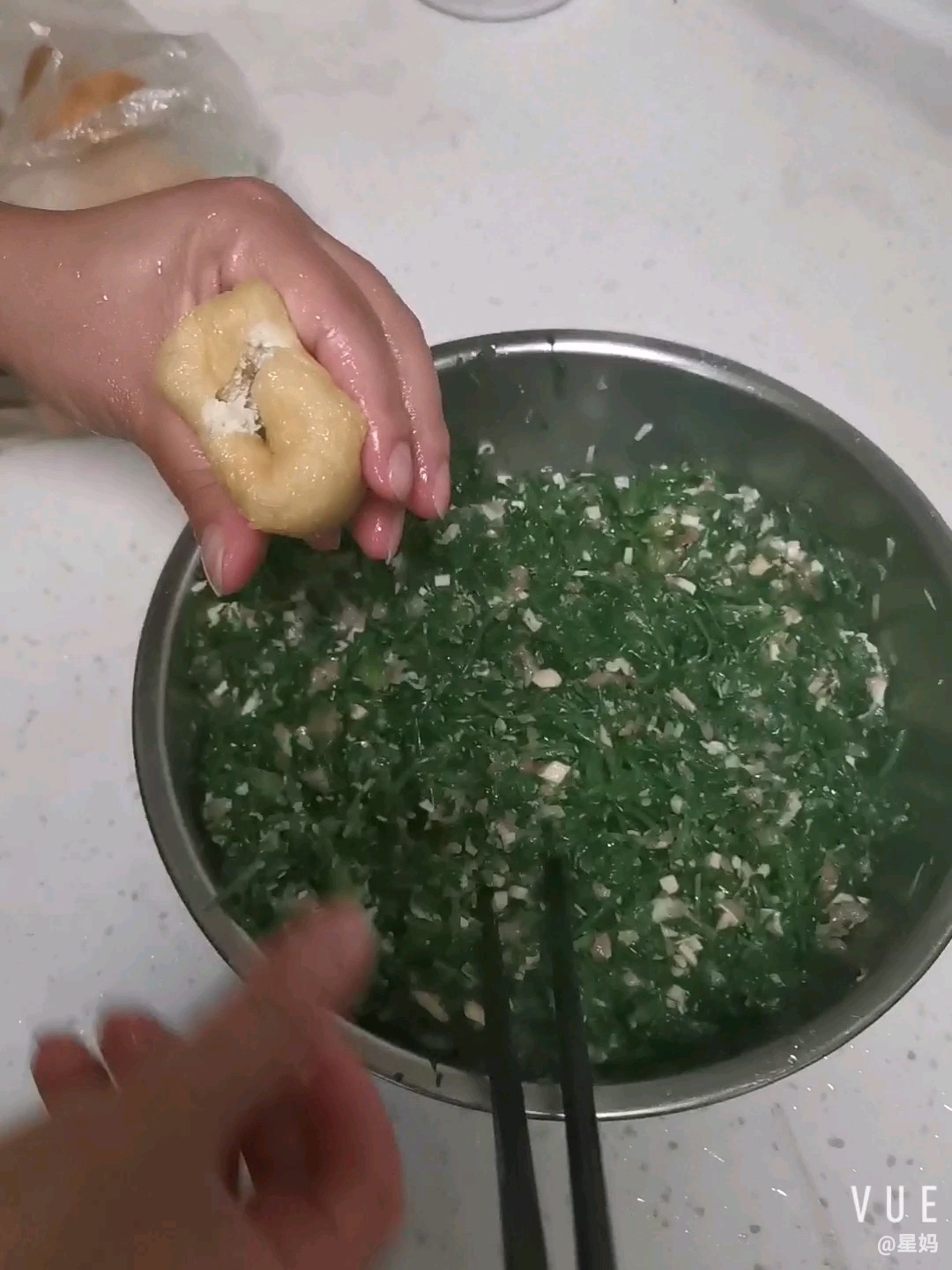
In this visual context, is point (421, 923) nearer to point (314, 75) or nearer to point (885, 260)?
point (885, 260)

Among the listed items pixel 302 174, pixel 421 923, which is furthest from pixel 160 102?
pixel 421 923

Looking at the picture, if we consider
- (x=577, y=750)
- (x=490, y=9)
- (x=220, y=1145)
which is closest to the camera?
(x=220, y=1145)

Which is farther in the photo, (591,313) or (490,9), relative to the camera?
(490,9)

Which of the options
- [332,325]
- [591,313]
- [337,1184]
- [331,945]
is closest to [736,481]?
[591,313]

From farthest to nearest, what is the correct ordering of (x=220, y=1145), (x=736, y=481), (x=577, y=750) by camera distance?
1. (x=736, y=481)
2. (x=577, y=750)
3. (x=220, y=1145)

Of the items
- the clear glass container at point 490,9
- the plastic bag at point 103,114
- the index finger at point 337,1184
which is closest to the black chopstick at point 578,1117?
the index finger at point 337,1184

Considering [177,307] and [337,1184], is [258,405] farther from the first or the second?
[337,1184]
